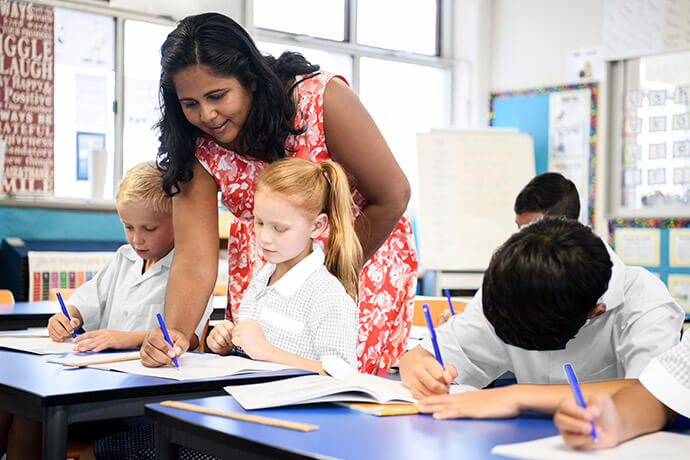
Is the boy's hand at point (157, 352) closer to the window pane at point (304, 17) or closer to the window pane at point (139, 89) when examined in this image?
the window pane at point (139, 89)

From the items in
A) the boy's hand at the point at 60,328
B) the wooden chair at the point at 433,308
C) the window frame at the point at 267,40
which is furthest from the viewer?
the window frame at the point at 267,40

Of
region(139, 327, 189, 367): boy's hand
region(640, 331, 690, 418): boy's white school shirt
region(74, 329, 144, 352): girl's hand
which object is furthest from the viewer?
region(74, 329, 144, 352): girl's hand

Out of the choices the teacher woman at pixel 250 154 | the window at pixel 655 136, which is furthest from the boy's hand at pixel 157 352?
the window at pixel 655 136

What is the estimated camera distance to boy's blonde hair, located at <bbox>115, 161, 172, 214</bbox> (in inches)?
79.3

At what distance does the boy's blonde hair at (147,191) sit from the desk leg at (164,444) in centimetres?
115

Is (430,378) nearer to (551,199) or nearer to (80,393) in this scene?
(80,393)

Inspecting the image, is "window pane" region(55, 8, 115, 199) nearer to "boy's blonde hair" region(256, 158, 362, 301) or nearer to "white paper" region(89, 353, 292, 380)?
"boy's blonde hair" region(256, 158, 362, 301)

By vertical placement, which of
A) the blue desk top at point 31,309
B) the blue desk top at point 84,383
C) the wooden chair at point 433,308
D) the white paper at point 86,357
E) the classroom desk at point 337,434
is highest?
the classroom desk at point 337,434

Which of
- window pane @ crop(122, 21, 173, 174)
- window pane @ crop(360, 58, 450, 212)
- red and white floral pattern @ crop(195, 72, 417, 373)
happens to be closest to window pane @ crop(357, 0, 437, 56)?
window pane @ crop(360, 58, 450, 212)

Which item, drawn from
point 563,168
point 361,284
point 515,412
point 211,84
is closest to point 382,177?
point 361,284

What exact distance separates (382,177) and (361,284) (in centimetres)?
25

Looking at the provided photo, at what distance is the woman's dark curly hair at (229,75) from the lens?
1.50 metres

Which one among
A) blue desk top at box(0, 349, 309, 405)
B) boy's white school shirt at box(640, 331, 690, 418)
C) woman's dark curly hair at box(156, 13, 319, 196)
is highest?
woman's dark curly hair at box(156, 13, 319, 196)

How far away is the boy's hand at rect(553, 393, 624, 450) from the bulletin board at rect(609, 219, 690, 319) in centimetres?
489
